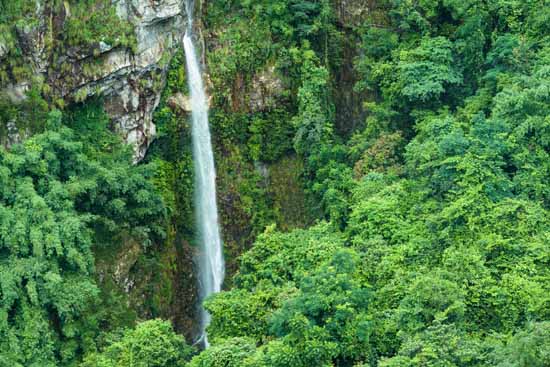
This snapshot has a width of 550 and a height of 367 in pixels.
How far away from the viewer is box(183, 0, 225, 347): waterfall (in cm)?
2311

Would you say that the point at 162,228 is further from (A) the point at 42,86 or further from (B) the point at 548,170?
(B) the point at 548,170

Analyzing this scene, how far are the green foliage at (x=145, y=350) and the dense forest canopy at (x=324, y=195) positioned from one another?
1.6 inches

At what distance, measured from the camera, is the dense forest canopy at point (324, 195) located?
55.6 ft

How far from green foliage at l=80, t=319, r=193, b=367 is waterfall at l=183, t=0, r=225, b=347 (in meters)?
5.20

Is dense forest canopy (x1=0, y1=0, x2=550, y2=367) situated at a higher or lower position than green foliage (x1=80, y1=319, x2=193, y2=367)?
higher

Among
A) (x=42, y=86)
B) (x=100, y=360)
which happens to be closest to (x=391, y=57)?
(x=42, y=86)

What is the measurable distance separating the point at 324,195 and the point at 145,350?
250 inches

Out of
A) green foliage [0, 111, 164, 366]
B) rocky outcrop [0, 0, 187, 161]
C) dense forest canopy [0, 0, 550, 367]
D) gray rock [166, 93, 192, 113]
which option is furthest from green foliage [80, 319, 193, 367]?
gray rock [166, 93, 192, 113]

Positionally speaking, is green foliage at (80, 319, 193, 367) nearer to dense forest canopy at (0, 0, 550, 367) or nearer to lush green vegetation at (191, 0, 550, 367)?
dense forest canopy at (0, 0, 550, 367)

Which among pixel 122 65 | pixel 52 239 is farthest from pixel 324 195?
pixel 52 239

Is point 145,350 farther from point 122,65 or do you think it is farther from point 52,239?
point 122,65

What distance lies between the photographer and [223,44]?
77.3 ft

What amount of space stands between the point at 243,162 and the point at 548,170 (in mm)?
7516

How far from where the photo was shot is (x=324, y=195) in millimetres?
21984
